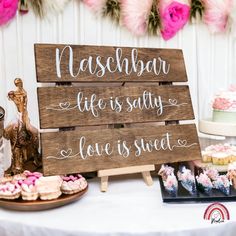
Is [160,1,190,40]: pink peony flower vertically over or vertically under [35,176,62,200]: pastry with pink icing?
over

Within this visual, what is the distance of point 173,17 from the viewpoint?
4.52 feet

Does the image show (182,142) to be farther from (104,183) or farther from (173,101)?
(104,183)

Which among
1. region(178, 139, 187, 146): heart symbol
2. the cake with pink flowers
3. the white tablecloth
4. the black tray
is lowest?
A: the white tablecloth

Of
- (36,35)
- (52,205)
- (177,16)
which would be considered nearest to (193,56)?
(177,16)

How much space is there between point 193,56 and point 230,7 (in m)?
0.23

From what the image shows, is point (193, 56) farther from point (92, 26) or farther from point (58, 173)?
point (58, 173)

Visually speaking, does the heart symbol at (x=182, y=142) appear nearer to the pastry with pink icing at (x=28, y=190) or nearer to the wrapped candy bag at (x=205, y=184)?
the wrapped candy bag at (x=205, y=184)

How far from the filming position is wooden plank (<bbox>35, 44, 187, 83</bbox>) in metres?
1.03

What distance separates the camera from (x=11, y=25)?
52.6 inches

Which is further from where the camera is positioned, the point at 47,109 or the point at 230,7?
the point at 230,7

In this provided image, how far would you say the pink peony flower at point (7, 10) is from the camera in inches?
50.4

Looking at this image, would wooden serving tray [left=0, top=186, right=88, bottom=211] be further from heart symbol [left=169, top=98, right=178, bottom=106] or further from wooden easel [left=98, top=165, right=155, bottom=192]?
heart symbol [left=169, top=98, right=178, bottom=106]

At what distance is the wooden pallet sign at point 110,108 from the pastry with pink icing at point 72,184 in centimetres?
2

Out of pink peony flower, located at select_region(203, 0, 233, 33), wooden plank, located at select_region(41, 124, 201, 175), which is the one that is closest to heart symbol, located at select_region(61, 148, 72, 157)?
wooden plank, located at select_region(41, 124, 201, 175)
